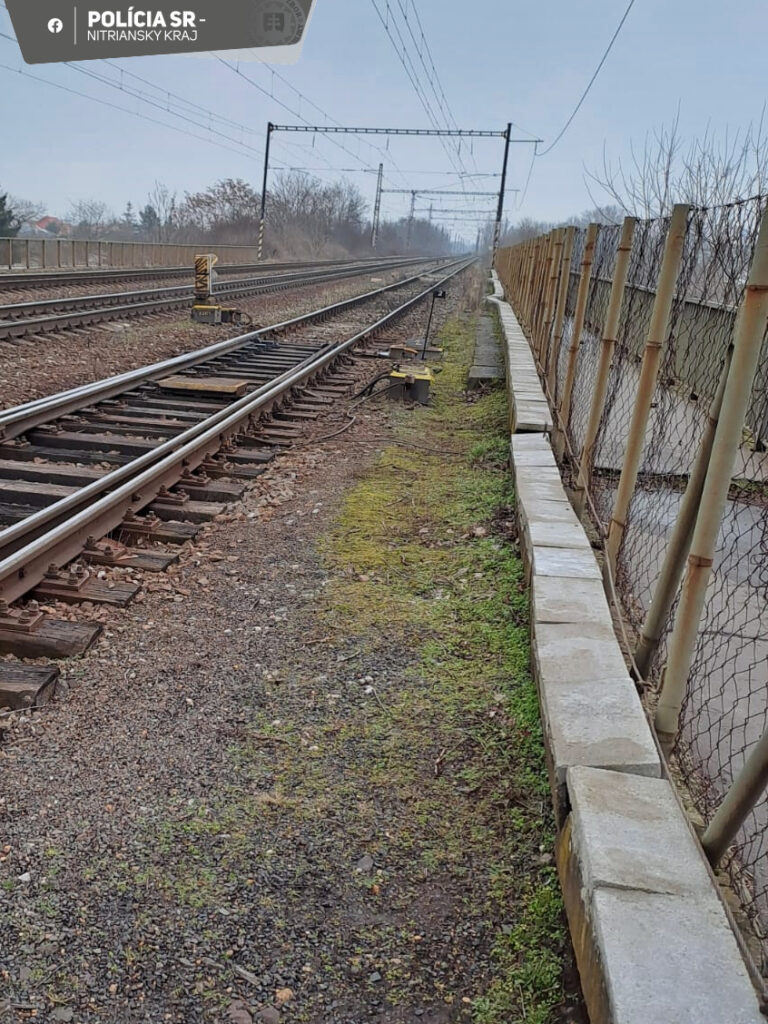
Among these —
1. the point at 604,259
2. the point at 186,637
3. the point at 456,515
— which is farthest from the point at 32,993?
the point at 604,259

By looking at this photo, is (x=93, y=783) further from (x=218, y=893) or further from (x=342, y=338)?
(x=342, y=338)

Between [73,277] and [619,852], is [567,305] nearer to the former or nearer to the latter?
[619,852]

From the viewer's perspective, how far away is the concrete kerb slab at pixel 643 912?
1753 millimetres

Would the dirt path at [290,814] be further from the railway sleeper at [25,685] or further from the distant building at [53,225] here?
the distant building at [53,225]

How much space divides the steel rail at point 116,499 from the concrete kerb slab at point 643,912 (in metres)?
3.06

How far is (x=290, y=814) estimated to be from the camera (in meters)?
2.78

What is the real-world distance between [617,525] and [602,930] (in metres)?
2.46

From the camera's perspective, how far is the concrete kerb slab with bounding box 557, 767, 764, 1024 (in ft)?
5.75

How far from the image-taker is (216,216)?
67.2 meters

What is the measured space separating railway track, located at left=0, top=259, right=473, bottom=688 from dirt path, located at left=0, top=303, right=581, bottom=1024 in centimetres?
37

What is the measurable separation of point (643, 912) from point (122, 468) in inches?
193

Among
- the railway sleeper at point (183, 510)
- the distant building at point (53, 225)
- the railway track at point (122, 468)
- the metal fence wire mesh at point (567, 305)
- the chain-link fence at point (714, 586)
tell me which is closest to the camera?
the chain-link fence at point (714, 586)

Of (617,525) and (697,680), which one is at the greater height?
(617,525)

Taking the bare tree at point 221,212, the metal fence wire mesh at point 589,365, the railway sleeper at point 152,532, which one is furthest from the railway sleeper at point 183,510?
the bare tree at point 221,212
